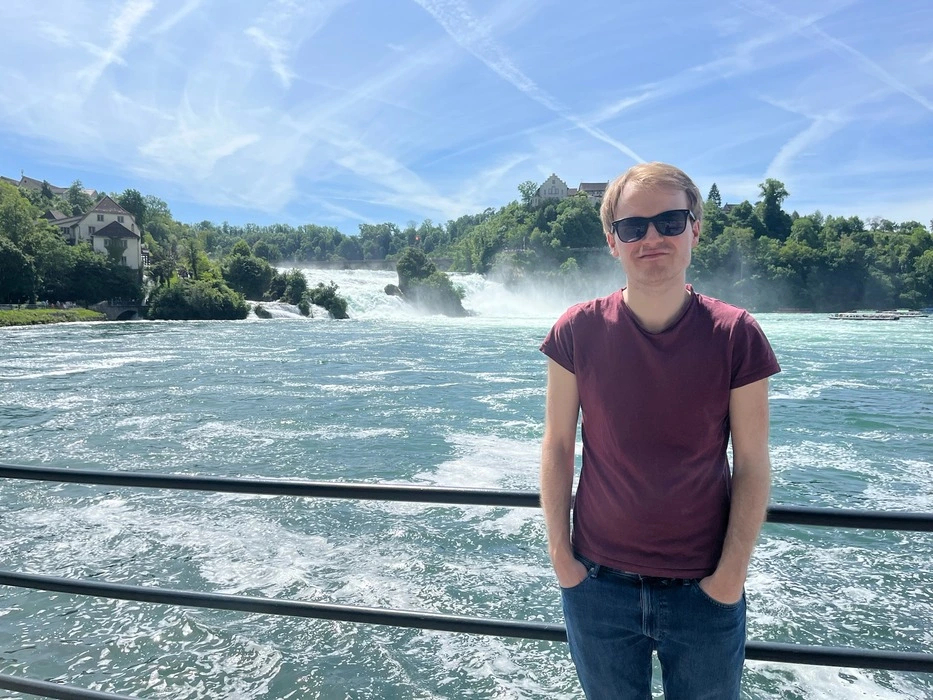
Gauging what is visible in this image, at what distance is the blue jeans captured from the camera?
4.69ft

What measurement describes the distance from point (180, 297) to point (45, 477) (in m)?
59.7

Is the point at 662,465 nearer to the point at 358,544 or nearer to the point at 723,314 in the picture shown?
the point at 723,314

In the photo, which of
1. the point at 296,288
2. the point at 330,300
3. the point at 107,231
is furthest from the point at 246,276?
the point at 330,300

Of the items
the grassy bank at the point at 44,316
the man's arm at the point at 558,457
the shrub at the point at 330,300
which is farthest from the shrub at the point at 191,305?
the man's arm at the point at 558,457

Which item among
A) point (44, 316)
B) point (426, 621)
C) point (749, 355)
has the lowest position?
point (44, 316)

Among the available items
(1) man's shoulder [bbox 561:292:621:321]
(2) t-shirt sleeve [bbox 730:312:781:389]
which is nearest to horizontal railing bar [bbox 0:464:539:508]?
(1) man's shoulder [bbox 561:292:621:321]

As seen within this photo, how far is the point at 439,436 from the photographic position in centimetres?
1283

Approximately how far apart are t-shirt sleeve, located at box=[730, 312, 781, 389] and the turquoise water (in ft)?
13.3

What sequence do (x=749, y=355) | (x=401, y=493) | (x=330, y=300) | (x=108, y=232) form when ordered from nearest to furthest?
(x=749, y=355) → (x=401, y=493) → (x=330, y=300) → (x=108, y=232)

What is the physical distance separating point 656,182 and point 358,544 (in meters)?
6.66

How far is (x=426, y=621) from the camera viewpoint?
1.76 m

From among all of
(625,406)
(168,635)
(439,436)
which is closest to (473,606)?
(168,635)

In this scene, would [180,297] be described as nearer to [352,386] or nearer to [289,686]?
[352,386]

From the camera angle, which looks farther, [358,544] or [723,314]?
[358,544]
